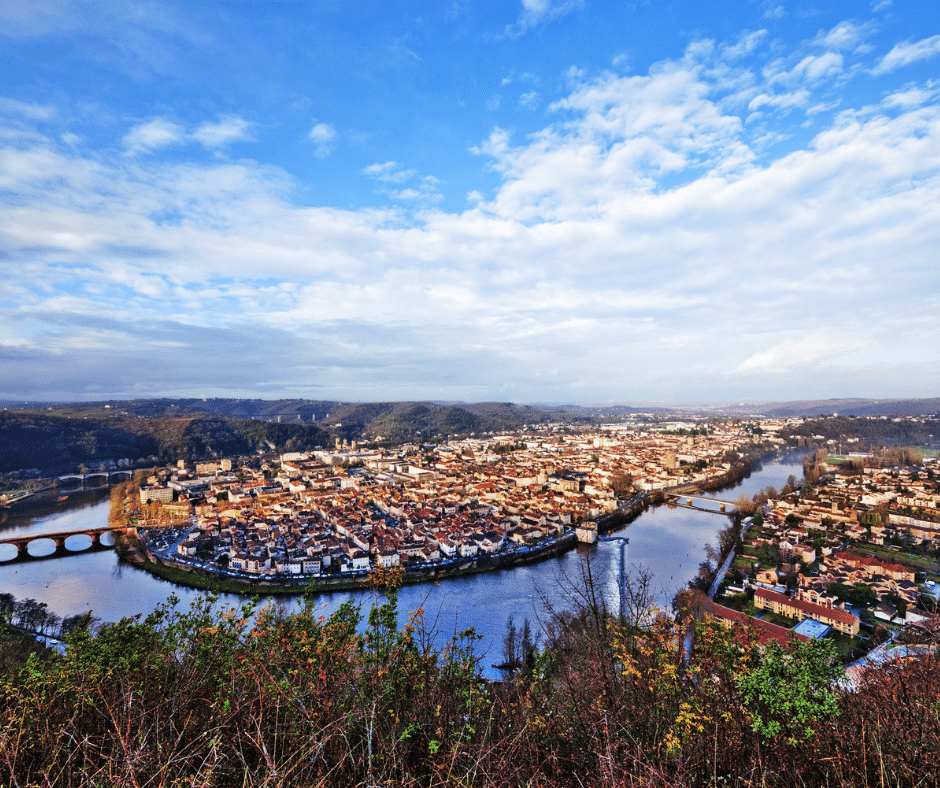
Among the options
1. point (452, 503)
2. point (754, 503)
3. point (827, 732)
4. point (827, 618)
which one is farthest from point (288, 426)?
point (827, 732)

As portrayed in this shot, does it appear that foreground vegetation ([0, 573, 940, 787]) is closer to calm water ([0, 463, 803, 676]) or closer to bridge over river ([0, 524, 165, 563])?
calm water ([0, 463, 803, 676])

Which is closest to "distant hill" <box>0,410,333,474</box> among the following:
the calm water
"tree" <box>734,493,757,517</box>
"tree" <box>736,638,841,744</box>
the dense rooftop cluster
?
the dense rooftop cluster

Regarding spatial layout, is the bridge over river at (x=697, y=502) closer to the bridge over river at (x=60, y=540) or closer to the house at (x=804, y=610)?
the house at (x=804, y=610)

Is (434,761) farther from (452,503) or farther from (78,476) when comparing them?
(78,476)

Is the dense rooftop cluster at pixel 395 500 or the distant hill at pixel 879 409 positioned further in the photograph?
the distant hill at pixel 879 409

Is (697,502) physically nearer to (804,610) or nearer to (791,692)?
(804,610)

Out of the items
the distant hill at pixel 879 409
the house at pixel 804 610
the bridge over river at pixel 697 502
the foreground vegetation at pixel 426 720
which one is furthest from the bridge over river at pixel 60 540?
the distant hill at pixel 879 409
